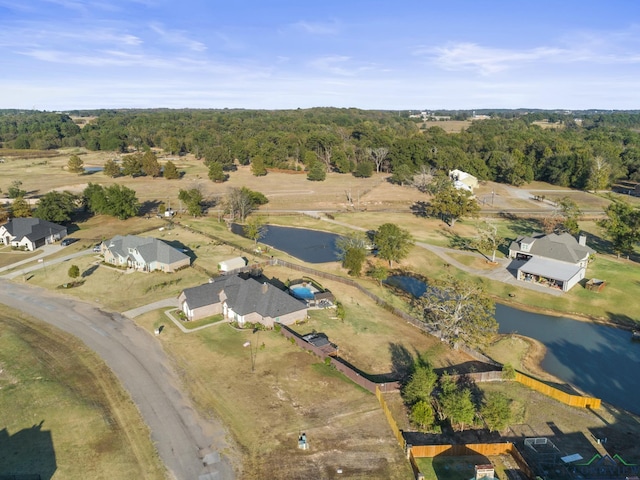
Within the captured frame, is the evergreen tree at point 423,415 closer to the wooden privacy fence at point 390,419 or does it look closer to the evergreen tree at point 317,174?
the wooden privacy fence at point 390,419

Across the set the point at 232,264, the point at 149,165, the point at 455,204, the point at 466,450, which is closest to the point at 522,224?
the point at 455,204

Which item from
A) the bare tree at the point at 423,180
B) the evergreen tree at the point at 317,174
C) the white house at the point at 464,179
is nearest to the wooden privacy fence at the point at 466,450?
the bare tree at the point at 423,180

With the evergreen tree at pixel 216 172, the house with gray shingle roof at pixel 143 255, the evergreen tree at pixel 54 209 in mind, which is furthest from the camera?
the evergreen tree at pixel 216 172

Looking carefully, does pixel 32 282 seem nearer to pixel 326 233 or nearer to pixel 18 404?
pixel 18 404

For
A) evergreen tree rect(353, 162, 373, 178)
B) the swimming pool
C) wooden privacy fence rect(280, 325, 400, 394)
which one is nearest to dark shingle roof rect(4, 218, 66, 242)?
the swimming pool

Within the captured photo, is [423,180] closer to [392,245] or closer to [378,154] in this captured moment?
[378,154]

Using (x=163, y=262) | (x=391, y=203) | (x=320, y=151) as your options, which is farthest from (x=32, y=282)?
(x=320, y=151)
